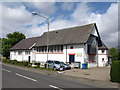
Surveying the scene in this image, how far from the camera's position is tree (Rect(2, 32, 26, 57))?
188ft

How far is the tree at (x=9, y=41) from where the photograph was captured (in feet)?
188

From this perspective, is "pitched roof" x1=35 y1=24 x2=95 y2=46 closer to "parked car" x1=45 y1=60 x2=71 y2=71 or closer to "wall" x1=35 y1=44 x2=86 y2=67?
"wall" x1=35 y1=44 x2=86 y2=67

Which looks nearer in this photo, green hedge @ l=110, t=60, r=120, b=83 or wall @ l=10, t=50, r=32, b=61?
green hedge @ l=110, t=60, r=120, b=83

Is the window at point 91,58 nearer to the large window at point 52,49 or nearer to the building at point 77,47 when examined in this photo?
the building at point 77,47

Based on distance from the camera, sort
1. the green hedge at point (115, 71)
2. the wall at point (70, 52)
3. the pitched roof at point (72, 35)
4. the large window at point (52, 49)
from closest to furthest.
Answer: the green hedge at point (115, 71), the wall at point (70, 52), the pitched roof at point (72, 35), the large window at point (52, 49)

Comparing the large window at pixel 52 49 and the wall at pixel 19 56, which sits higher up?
the large window at pixel 52 49

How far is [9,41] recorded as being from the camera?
61.6 metres

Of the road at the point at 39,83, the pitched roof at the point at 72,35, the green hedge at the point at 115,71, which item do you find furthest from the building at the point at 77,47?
the road at the point at 39,83

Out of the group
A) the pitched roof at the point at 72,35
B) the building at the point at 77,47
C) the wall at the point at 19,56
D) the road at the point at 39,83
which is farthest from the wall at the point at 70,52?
the road at the point at 39,83

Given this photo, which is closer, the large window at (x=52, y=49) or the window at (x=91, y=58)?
the window at (x=91, y=58)

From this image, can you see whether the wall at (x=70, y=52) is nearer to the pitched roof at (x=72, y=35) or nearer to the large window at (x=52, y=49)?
the large window at (x=52, y=49)

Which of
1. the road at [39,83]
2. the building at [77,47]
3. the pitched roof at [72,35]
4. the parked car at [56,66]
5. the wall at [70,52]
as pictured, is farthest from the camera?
the pitched roof at [72,35]

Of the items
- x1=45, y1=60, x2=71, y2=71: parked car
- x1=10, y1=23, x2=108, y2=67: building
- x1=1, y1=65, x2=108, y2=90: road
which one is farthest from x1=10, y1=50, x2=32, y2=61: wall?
x1=1, y1=65, x2=108, y2=90: road

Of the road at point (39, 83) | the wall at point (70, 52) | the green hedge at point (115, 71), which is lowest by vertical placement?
the road at point (39, 83)
